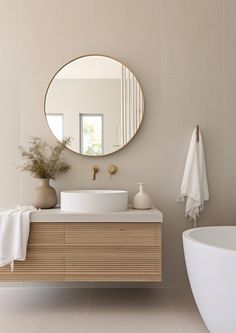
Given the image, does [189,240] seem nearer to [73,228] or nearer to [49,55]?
[73,228]

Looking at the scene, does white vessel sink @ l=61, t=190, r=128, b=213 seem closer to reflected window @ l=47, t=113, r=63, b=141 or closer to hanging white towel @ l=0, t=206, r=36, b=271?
hanging white towel @ l=0, t=206, r=36, b=271

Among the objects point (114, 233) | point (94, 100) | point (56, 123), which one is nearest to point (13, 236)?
point (114, 233)

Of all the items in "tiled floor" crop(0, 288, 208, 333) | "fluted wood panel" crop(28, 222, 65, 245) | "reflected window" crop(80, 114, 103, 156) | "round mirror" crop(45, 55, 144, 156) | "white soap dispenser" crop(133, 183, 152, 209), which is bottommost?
"tiled floor" crop(0, 288, 208, 333)

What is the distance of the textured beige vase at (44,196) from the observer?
286cm

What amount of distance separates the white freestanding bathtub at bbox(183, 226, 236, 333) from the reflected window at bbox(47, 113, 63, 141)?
4.85ft

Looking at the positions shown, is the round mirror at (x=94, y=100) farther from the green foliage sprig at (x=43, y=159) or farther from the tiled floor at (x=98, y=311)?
the tiled floor at (x=98, y=311)

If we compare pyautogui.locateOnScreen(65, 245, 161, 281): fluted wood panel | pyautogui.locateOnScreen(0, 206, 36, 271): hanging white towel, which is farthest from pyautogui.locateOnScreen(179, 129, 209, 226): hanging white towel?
pyautogui.locateOnScreen(0, 206, 36, 271): hanging white towel

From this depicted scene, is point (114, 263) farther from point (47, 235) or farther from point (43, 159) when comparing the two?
point (43, 159)

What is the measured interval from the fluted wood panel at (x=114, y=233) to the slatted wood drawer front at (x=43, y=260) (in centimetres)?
9

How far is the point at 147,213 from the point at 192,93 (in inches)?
49.1

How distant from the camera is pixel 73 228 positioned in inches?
99.5

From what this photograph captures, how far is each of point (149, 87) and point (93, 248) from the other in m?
1.51

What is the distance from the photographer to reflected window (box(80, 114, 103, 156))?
10.3 feet

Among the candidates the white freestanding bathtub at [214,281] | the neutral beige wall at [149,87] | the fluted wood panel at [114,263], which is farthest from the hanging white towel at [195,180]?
the white freestanding bathtub at [214,281]
